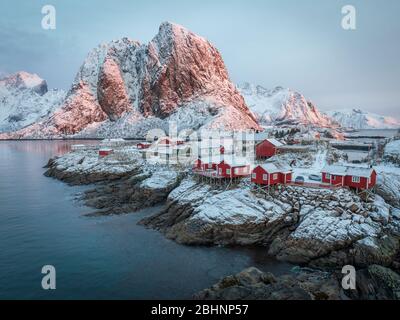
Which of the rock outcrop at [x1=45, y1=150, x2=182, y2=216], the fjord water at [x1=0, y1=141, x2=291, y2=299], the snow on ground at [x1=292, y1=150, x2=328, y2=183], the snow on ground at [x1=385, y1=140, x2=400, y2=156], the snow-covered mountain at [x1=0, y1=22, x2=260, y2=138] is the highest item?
the snow-covered mountain at [x1=0, y1=22, x2=260, y2=138]

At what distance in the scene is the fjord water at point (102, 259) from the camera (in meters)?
24.8

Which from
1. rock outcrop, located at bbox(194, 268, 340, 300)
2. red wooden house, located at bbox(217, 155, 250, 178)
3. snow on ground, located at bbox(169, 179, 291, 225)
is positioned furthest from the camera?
red wooden house, located at bbox(217, 155, 250, 178)

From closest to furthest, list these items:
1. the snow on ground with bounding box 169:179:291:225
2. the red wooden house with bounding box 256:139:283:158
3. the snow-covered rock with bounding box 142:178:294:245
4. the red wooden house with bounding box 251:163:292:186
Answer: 1. the snow-covered rock with bounding box 142:178:294:245
2. the snow on ground with bounding box 169:179:291:225
3. the red wooden house with bounding box 251:163:292:186
4. the red wooden house with bounding box 256:139:283:158

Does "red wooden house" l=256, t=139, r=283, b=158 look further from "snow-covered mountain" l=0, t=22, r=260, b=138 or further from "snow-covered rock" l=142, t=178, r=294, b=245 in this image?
"snow-covered mountain" l=0, t=22, r=260, b=138

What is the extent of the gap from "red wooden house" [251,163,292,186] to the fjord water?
10566 millimetres

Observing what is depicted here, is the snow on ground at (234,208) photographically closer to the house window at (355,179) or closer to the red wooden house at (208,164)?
the red wooden house at (208,164)

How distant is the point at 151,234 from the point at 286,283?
17.9 m

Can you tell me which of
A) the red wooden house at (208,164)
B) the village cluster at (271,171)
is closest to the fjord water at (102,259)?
the village cluster at (271,171)

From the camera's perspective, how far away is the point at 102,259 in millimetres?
30031

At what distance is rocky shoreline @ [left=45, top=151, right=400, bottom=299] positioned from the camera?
2867 cm

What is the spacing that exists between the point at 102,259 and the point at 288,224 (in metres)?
19.7

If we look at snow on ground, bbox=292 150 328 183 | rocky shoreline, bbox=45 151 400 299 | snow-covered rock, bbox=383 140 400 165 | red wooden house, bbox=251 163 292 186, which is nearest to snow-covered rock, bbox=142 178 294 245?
rocky shoreline, bbox=45 151 400 299
